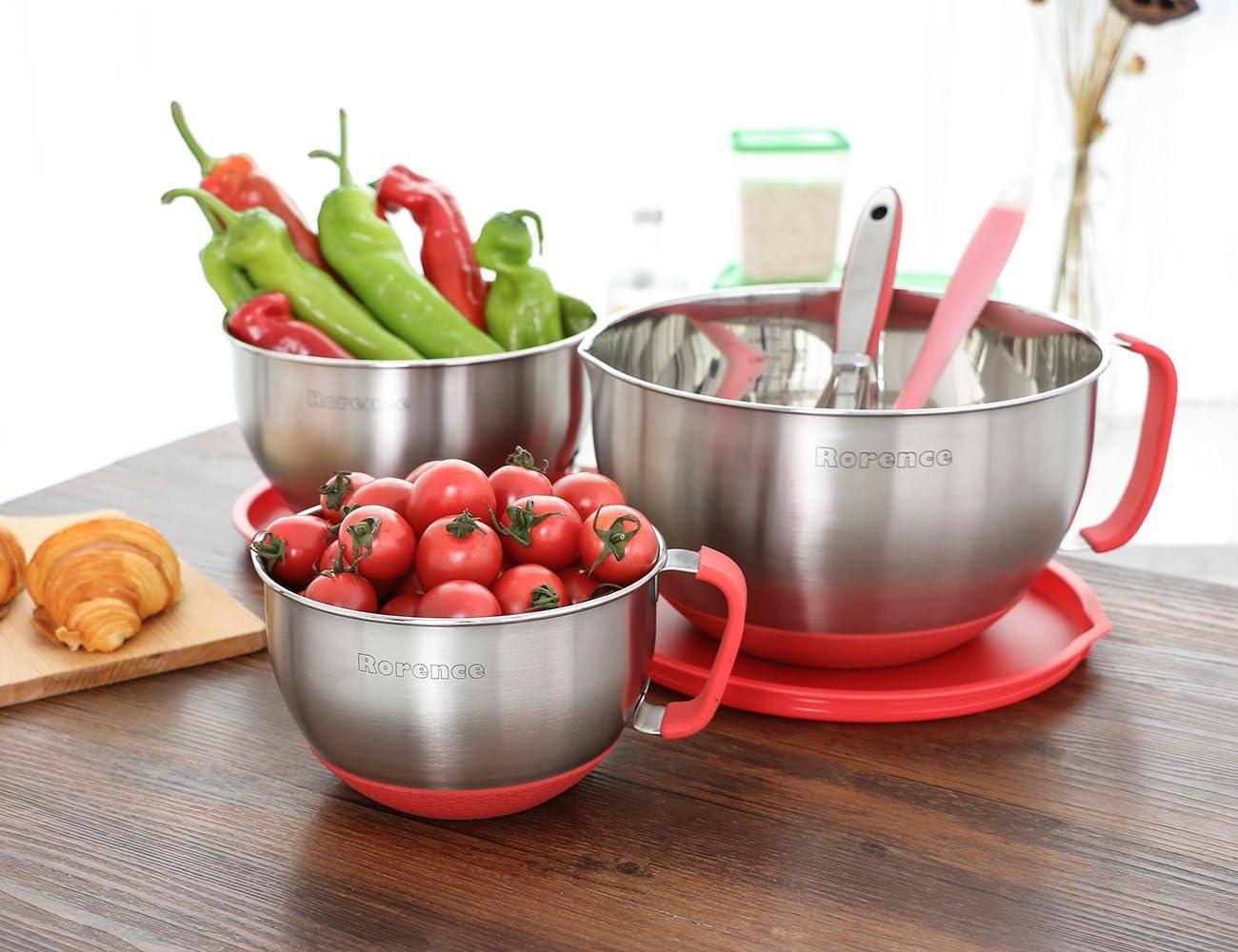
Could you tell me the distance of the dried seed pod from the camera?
2094mm

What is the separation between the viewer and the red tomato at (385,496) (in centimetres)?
67

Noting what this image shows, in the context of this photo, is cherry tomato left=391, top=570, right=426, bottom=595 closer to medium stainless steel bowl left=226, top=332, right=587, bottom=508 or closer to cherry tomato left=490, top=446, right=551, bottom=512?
cherry tomato left=490, top=446, right=551, bottom=512

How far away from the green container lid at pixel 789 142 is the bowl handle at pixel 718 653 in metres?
1.26

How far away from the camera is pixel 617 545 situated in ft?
2.07

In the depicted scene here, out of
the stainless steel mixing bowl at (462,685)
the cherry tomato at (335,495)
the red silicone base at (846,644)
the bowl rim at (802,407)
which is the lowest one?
the red silicone base at (846,644)

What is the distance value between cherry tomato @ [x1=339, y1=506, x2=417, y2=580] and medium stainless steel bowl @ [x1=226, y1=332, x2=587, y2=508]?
0.27 m

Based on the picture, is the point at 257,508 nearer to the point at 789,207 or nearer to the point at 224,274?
the point at 224,274

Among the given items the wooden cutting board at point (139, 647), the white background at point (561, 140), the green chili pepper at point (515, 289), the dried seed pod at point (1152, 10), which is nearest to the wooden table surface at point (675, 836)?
the wooden cutting board at point (139, 647)

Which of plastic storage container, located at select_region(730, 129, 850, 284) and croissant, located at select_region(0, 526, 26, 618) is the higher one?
plastic storage container, located at select_region(730, 129, 850, 284)

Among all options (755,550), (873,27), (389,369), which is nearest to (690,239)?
(873,27)

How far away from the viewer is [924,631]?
30.2 inches

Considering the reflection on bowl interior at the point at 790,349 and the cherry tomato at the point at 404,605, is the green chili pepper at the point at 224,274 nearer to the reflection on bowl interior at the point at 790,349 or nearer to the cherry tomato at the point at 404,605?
the reflection on bowl interior at the point at 790,349

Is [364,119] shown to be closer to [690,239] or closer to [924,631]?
[690,239]

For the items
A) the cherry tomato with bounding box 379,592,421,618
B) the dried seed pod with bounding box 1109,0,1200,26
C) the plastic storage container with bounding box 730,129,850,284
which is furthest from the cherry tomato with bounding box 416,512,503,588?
the dried seed pod with bounding box 1109,0,1200,26
